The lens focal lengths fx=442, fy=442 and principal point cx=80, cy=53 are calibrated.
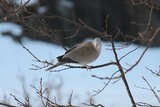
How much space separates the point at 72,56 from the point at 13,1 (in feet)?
1.60

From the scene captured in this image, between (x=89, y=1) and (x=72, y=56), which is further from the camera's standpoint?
(x=89, y=1)

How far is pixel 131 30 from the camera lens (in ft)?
31.2

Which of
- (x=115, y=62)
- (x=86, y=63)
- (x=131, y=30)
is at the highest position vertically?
(x=131, y=30)

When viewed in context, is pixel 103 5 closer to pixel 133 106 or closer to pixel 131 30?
pixel 131 30

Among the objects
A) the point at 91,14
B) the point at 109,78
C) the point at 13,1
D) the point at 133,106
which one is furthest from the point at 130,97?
the point at 91,14

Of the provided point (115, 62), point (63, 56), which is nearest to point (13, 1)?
point (63, 56)

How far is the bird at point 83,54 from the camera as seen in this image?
8.35 feet

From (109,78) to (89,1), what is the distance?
24.3 feet

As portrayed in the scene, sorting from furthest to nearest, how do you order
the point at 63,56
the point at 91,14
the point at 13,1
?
the point at 91,14, the point at 63,56, the point at 13,1

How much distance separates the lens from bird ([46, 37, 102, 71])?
2.55 meters

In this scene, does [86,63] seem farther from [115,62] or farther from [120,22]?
[120,22]

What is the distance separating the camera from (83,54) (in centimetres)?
262

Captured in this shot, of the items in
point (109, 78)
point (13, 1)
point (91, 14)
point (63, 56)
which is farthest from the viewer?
point (91, 14)

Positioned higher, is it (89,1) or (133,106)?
(89,1)
